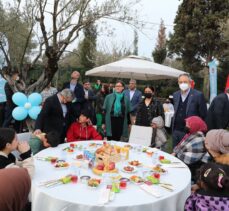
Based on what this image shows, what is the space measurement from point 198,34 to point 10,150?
1974cm

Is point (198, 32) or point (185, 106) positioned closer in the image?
point (185, 106)

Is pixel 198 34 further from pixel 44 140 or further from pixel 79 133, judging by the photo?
pixel 44 140

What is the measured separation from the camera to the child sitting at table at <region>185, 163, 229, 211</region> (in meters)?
1.85

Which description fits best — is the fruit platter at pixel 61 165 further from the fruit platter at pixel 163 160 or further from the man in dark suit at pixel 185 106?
the man in dark suit at pixel 185 106

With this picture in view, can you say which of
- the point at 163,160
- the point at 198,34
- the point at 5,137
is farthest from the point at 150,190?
the point at 198,34

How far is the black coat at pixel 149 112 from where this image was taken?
493cm

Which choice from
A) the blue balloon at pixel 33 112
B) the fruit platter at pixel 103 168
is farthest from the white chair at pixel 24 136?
the fruit platter at pixel 103 168

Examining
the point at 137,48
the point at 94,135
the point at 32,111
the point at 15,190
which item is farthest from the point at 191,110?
the point at 137,48

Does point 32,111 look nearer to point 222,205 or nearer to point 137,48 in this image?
point 222,205

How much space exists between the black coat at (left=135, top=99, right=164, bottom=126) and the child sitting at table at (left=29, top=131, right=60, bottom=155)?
1894mm

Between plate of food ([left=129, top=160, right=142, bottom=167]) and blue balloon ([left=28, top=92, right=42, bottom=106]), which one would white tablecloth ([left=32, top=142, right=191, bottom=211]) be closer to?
plate of food ([left=129, top=160, right=142, bottom=167])

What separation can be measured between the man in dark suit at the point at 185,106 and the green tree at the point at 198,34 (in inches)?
614

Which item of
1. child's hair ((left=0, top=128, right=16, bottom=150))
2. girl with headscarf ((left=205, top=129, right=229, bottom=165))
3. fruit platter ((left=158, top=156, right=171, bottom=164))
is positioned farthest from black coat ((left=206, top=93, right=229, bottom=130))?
child's hair ((left=0, top=128, right=16, bottom=150))

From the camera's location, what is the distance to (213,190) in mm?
1913
